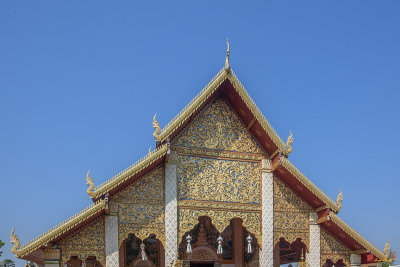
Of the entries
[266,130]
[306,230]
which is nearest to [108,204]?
[266,130]

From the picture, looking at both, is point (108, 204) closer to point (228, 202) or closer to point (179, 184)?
point (179, 184)

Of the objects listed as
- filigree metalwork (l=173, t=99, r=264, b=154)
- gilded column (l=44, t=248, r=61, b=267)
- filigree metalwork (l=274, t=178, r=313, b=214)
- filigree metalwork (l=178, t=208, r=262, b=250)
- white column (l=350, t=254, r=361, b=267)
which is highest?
filigree metalwork (l=173, t=99, r=264, b=154)

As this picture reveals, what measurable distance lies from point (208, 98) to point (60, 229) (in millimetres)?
4509

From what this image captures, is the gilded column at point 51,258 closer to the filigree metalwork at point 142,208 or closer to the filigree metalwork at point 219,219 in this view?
the filigree metalwork at point 142,208

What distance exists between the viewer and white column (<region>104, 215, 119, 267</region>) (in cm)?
978

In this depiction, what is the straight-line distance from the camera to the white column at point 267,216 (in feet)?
36.1

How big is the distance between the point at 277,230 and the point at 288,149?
2045mm

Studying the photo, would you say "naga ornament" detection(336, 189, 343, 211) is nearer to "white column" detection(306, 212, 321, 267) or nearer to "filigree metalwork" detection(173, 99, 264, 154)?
"white column" detection(306, 212, 321, 267)

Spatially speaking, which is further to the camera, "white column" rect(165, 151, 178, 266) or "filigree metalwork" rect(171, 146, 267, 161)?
"filigree metalwork" rect(171, 146, 267, 161)

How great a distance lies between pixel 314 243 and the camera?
11.6 metres

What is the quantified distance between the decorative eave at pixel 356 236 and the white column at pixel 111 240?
527 centimetres

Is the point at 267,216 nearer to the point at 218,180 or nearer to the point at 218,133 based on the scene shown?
the point at 218,180

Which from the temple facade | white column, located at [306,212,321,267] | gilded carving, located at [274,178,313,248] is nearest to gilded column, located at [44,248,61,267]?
the temple facade

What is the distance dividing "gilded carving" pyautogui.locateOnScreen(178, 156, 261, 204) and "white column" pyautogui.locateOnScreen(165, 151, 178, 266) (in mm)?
189
